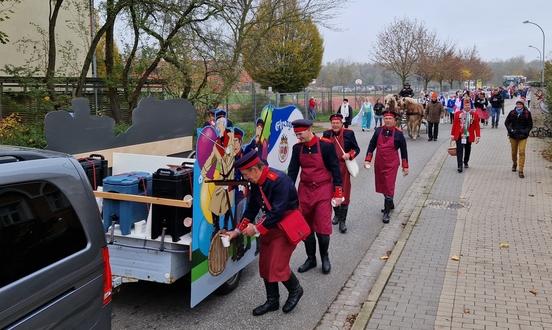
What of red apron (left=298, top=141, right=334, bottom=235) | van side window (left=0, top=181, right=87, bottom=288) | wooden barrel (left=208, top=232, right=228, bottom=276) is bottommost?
wooden barrel (left=208, top=232, right=228, bottom=276)

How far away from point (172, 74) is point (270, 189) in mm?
11708

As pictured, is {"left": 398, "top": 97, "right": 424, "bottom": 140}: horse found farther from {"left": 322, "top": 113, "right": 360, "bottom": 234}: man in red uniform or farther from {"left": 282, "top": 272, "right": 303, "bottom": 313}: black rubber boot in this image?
{"left": 282, "top": 272, "right": 303, "bottom": 313}: black rubber boot

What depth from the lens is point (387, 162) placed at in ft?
27.8

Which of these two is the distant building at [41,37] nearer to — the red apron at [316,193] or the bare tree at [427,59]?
the red apron at [316,193]

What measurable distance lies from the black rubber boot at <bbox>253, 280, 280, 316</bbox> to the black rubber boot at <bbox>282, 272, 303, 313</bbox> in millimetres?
99

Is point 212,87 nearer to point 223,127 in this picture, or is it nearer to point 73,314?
point 223,127

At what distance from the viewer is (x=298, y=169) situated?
20.9ft

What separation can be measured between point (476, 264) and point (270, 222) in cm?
305

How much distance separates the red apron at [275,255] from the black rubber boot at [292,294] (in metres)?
0.20

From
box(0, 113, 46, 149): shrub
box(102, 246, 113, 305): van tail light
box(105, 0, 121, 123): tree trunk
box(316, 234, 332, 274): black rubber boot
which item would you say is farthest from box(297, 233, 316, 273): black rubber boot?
box(105, 0, 121, 123): tree trunk

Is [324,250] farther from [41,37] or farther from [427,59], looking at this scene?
[427,59]

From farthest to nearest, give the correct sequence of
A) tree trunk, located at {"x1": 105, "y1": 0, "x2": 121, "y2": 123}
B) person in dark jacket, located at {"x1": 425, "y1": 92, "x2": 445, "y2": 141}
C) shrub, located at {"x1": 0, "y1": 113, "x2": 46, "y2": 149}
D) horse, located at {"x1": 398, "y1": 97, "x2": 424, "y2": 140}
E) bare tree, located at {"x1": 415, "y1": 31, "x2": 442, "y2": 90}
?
1. bare tree, located at {"x1": 415, "y1": 31, "x2": 442, "y2": 90}
2. horse, located at {"x1": 398, "y1": 97, "x2": 424, "y2": 140}
3. person in dark jacket, located at {"x1": 425, "y1": 92, "x2": 445, "y2": 141}
4. tree trunk, located at {"x1": 105, "y1": 0, "x2": 121, "y2": 123}
5. shrub, located at {"x1": 0, "y1": 113, "x2": 46, "y2": 149}

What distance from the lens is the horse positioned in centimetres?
2083

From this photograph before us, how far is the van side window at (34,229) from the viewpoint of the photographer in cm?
247
